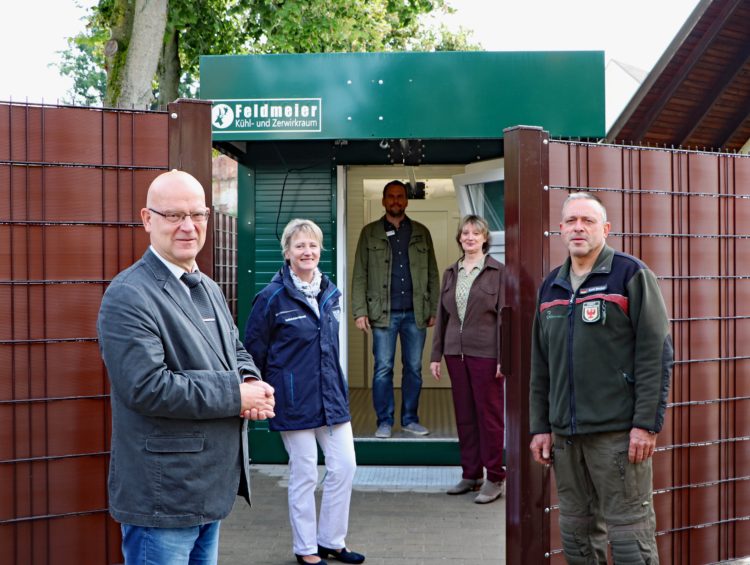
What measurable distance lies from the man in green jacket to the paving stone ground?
0.82 meters

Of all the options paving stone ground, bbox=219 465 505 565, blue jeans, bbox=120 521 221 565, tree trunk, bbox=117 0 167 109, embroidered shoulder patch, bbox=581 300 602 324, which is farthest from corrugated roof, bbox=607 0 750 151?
blue jeans, bbox=120 521 221 565

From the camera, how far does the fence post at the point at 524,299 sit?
3986mm

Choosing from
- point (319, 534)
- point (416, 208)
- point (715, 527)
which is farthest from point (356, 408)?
point (715, 527)

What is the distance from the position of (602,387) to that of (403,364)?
4006 mm

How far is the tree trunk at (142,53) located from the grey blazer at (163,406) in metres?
9.47

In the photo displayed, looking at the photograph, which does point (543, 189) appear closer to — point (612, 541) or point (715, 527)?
point (612, 541)

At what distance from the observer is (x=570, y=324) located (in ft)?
12.1

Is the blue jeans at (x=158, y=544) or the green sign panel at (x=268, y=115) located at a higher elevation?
the green sign panel at (x=268, y=115)

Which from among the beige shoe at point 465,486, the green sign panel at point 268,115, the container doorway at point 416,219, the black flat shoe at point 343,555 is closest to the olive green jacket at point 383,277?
the container doorway at point 416,219

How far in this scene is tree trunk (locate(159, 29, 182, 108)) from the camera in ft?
47.7

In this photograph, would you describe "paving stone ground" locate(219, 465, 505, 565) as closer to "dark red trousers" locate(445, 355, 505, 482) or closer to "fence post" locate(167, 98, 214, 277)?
"dark red trousers" locate(445, 355, 505, 482)

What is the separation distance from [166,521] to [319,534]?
8.24 ft

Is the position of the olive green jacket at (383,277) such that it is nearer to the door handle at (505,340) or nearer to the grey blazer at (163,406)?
the door handle at (505,340)

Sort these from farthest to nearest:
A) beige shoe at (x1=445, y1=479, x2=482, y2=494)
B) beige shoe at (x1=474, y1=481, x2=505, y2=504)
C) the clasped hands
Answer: beige shoe at (x1=445, y1=479, x2=482, y2=494) → beige shoe at (x1=474, y1=481, x2=505, y2=504) → the clasped hands
